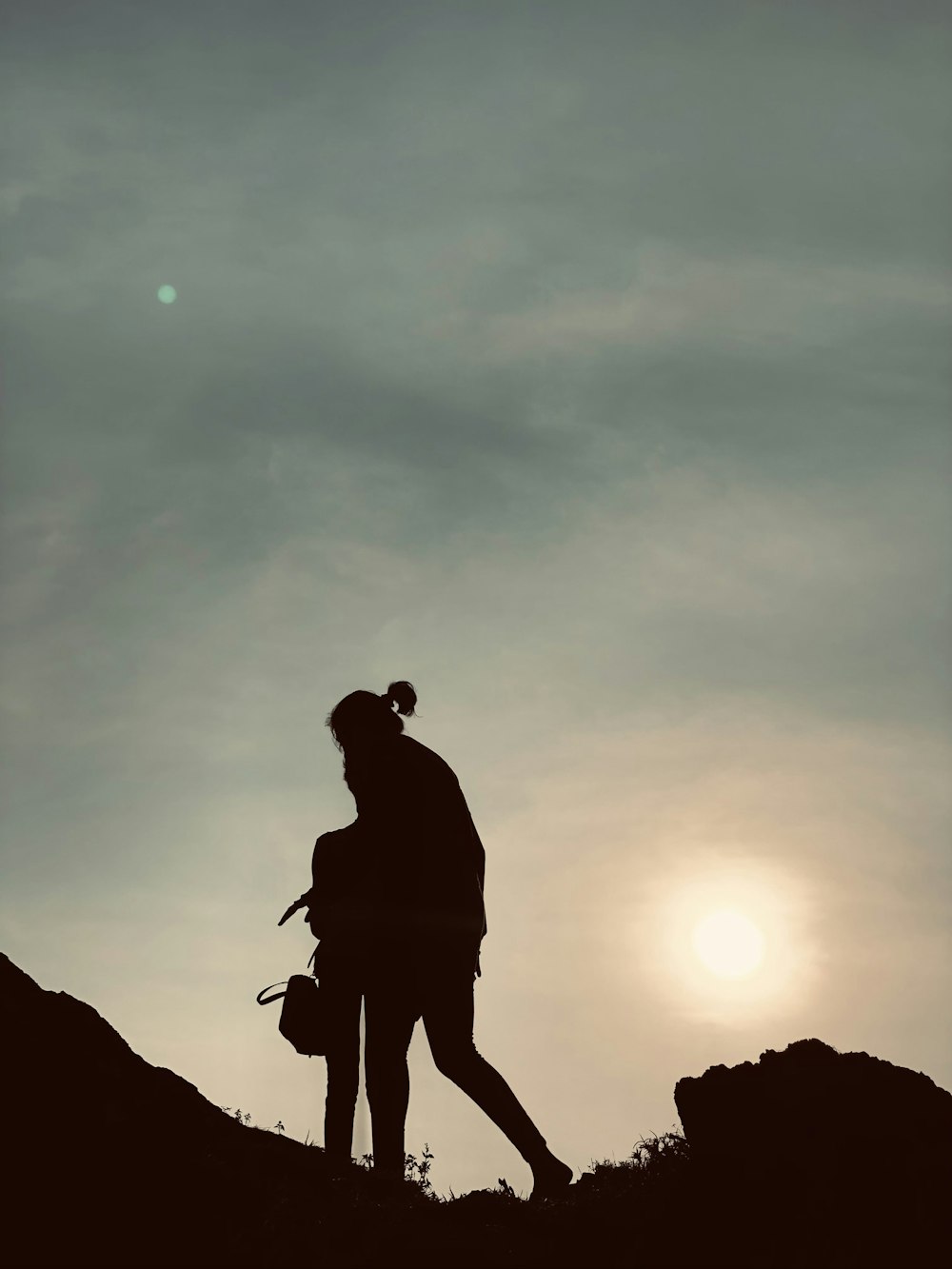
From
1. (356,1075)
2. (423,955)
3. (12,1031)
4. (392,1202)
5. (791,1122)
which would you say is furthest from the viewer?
(356,1075)

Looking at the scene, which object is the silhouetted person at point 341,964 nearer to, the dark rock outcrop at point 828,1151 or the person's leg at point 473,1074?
the person's leg at point 473,1074

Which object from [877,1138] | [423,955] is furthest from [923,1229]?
[423,955]

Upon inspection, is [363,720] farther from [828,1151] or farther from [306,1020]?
[828,1151]

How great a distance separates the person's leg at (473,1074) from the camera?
6.38 metres

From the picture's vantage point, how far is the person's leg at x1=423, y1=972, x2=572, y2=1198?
6383mm

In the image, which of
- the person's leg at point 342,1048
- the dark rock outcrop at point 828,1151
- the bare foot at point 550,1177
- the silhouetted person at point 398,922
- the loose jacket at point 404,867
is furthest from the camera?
the person's leg at point 342,1048

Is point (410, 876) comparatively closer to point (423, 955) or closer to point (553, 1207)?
point (423, 955)

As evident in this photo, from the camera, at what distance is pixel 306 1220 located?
544cm

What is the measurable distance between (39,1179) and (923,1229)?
3.60 meters

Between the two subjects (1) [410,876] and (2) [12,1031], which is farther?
(1) [410,876]

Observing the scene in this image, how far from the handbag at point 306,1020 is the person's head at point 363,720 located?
1.40m

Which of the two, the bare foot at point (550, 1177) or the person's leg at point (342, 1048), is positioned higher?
the person's leg at point (342, 1048)

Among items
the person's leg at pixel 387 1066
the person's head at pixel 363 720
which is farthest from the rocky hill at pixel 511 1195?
the person's head at pixel 363 720

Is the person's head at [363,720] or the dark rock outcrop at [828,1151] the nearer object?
the dark rock outcrop at [828,1151]
